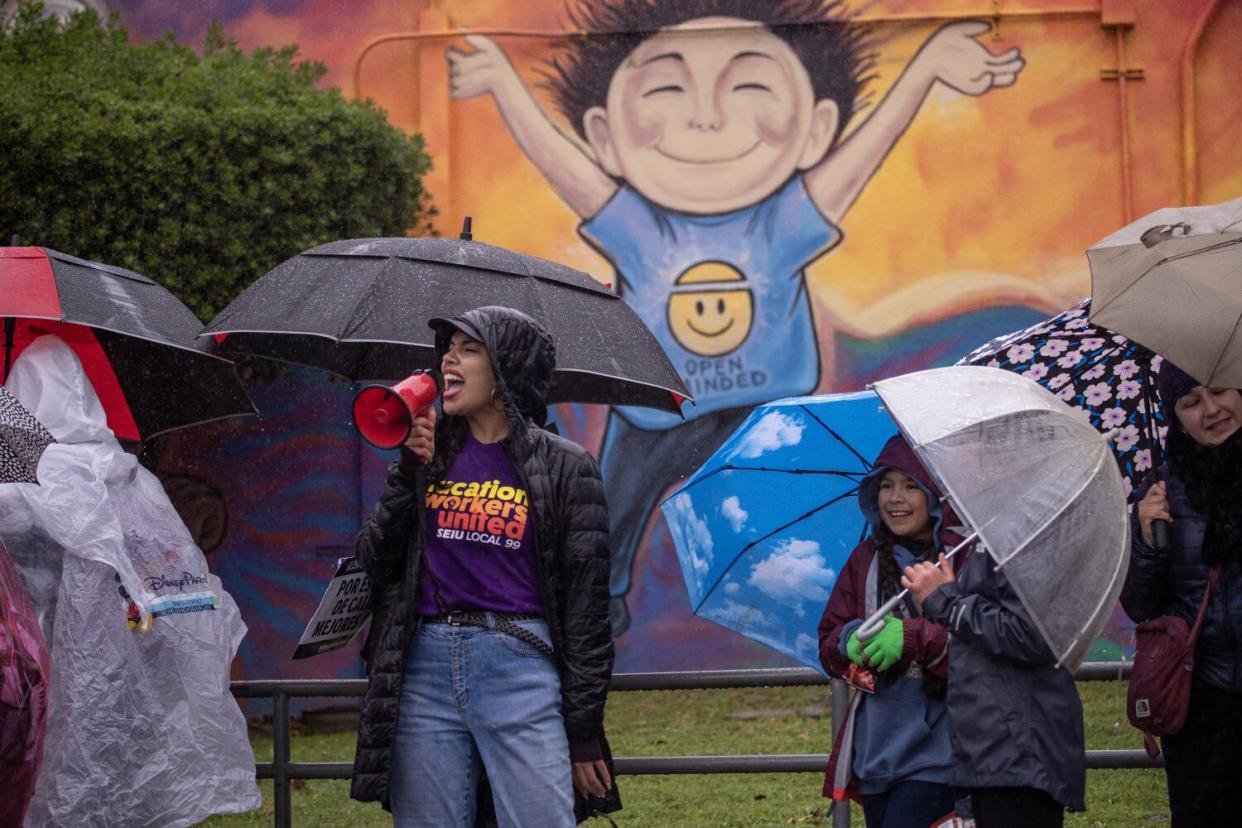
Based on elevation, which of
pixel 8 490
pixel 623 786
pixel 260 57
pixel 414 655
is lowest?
pixel 623 786

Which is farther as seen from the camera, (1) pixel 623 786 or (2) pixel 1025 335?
(1) pixel 623 786

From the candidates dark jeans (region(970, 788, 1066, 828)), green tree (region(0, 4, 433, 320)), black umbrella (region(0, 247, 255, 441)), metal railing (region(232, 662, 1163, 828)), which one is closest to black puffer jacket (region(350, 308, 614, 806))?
dark jeans (region(970, 788, 1066, 828))

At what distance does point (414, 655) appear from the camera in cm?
424

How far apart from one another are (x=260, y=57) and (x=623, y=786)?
16.8ft

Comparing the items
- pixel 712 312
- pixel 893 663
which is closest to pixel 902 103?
pixel 712 312

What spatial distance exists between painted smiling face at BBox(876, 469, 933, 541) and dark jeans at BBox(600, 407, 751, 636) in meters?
6.34

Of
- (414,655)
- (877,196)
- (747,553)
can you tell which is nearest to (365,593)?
(414,655)

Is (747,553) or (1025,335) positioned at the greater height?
(1025,335)

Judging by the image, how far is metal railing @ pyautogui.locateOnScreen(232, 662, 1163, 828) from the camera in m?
5.62

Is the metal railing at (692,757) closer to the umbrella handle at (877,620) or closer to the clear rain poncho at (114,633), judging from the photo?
the clear rain poncho at (114,633)

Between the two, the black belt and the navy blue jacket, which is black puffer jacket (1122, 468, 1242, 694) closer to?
the navy blue jacket

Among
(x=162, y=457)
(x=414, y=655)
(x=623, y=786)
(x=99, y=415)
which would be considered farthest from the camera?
(x=162, y=457)

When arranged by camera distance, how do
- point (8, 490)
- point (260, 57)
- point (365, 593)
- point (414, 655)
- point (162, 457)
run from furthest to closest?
point (162, 457) → point (260, 57) → point (8, 490) → point (365, 593) → point (414, 655)

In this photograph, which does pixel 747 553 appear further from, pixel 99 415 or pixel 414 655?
pixel 99 415
